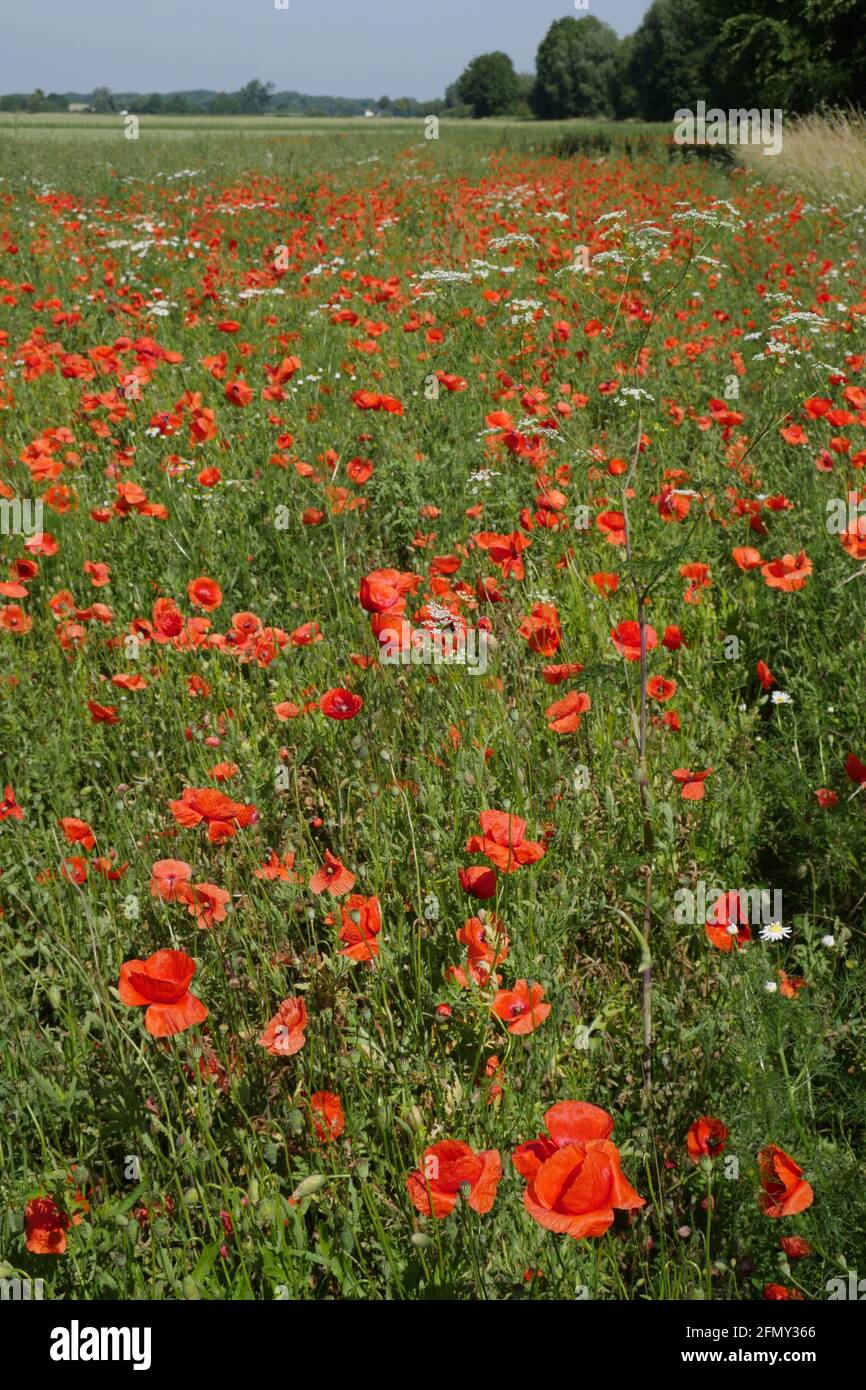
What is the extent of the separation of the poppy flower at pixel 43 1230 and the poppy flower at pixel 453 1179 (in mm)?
560

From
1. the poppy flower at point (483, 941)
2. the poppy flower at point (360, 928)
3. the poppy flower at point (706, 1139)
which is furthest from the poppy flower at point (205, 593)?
the poppy flower at point (706, 1139)

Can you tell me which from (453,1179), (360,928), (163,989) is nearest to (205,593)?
(360,928)

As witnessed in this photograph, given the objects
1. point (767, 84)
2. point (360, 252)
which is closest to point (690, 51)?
point (767, 84)

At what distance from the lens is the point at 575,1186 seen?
3.92 ft

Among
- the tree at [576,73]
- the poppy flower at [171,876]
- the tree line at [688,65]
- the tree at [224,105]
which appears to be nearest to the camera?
the poppy flower at [171,876]

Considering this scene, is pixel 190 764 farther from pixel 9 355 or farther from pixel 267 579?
pixel 9 355

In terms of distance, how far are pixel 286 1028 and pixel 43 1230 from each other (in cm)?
49

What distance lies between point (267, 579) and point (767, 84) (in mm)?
21897

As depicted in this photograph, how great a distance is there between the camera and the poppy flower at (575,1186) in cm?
119

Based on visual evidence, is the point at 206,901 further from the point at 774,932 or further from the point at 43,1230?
the point at 774,932

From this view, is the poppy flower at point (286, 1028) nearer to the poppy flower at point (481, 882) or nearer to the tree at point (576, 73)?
the poppy flower at point (481, 882)

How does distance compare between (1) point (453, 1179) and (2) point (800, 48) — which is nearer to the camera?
(1) point (453, 1179)
